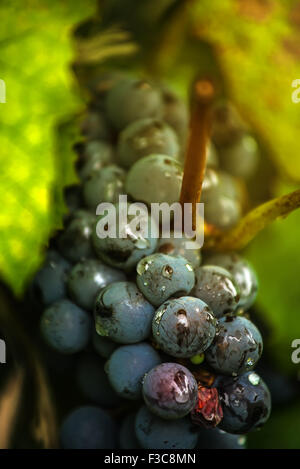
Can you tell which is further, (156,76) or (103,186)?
(156,76)

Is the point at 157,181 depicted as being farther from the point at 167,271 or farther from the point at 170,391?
the point at 170,391

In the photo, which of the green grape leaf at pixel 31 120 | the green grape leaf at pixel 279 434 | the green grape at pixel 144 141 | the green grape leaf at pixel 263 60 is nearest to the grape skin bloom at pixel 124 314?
the green grape leaf at pixel 31 120

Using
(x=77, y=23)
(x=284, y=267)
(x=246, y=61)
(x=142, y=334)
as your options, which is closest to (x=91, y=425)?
(x=142, y=334)

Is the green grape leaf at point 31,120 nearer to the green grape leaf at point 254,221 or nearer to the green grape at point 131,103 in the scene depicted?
the green grape at point 131,103

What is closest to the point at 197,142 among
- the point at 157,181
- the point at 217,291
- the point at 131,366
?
the point at 157,181

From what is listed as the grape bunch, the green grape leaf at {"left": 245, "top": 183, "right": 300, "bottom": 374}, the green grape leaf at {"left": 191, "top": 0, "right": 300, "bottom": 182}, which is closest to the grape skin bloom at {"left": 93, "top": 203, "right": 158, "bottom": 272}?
the grape bunch
